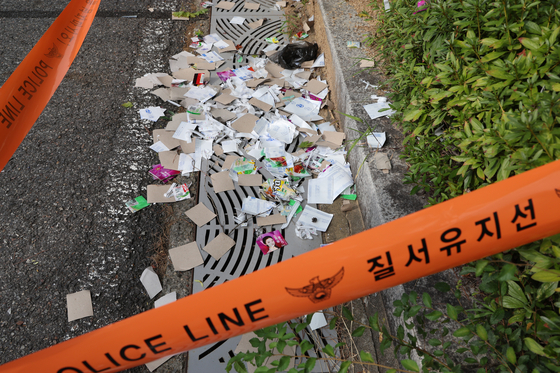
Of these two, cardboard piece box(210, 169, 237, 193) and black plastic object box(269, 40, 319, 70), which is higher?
black plastic object box(269, 40, 319, 70)

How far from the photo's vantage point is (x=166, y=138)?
2.53 meters

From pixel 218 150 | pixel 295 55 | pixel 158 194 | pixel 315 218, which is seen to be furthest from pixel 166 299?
pixel 295 55

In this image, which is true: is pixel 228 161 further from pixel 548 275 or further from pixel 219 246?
pixel 548 275

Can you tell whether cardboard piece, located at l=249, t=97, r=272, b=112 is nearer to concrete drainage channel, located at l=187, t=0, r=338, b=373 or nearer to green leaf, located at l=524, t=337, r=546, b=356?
concrete drainage channel, located at l=187, t=0, r=338, b=373

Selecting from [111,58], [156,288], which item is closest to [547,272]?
[156,288]

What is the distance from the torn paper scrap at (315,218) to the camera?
6.86 ft

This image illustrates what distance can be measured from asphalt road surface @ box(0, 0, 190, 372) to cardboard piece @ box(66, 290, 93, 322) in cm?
2

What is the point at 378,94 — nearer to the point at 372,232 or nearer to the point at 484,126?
the point at 484,126

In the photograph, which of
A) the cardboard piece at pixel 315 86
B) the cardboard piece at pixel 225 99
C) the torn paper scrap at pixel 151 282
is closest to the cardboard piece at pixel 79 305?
the torn paper scrap at pixel 151 282

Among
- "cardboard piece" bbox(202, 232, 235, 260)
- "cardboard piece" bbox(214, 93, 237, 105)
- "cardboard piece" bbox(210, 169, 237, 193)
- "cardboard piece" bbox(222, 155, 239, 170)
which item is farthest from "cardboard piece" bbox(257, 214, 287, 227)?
"cardboard piece" bbox(214, 93, 237, 105)

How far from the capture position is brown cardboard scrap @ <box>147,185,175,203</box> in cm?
218

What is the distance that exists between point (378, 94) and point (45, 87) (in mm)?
1993

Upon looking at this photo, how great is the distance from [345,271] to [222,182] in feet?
5.22

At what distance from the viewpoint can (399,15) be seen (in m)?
2.24
